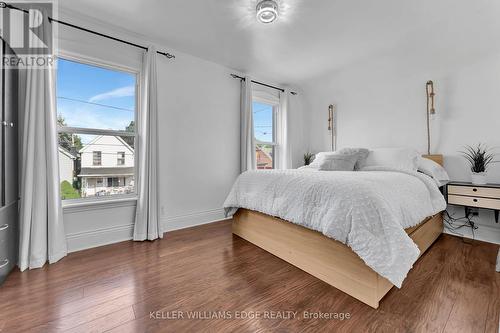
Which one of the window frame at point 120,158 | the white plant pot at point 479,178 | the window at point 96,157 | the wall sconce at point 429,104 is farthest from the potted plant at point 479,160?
the window at point 96,157

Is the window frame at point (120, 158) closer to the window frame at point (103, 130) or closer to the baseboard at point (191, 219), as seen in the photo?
the window frame at point (103, 130)

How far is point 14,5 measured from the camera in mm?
1953

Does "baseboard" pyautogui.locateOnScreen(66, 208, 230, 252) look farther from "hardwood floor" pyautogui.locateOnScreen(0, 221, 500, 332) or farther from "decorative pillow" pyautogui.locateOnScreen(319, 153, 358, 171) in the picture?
"decorative pillow" pyautogui.locateOnScreen(319, 153, 358, 171)

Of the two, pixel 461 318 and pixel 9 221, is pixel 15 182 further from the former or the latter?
pixel 461 318

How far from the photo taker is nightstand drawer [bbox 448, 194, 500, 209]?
221 cm

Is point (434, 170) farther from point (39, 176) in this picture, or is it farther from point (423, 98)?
point (39, 176)

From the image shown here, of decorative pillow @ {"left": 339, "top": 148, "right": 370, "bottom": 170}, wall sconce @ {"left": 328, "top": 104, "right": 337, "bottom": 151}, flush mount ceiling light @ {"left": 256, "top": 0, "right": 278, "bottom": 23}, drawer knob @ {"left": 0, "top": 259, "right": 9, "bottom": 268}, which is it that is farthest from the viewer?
wall sconce @ {"left": 328, "top": 104, "right": 337, "bottom": 151}

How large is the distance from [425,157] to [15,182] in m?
4.35

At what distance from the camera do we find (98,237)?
242cm

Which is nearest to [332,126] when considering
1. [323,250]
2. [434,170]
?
[434,170]

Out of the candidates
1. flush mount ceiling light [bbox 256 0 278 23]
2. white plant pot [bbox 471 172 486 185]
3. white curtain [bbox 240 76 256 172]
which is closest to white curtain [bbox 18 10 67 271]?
flush mount ceiling light [bbox 256 0 278 23]

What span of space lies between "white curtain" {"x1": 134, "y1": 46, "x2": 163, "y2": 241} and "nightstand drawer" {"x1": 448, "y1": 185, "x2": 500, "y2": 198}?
11.0ft

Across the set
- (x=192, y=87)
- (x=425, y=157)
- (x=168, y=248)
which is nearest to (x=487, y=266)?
(x=425, y=157)

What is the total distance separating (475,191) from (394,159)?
0.79m
